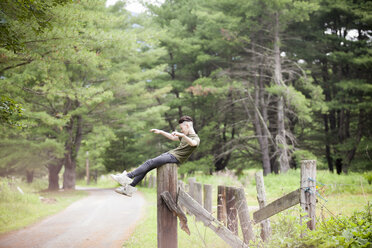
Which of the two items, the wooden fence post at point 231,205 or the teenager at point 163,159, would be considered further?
the wooden fence post at point 231,205

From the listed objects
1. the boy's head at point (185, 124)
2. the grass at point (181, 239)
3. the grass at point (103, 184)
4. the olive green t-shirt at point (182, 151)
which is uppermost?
the boy's head at point (185, 124)

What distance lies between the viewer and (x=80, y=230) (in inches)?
326

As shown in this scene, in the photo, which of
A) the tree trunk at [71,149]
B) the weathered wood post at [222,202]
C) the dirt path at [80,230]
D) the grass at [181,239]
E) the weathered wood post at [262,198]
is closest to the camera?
the weathered wood post at [262,198]

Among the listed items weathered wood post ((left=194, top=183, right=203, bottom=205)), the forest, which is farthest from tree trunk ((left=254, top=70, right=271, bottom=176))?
weathered wood post ((left=194, top=183, right=203, bottom=205))

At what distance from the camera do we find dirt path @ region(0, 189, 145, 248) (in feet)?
22.6

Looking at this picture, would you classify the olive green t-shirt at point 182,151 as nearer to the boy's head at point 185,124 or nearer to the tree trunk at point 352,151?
the boy's head at point 185,124

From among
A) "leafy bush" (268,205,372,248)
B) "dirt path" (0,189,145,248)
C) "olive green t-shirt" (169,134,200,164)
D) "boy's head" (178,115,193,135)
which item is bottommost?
"dirt path" (0,189,145,248)

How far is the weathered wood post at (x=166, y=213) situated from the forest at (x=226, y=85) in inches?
321

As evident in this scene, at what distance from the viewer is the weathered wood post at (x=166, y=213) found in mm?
3695

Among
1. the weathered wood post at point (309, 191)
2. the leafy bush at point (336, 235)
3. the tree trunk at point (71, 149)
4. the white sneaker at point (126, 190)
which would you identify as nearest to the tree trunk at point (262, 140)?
the tree trunk at point (71, 149)

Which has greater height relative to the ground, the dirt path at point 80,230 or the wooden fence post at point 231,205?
the wooden fence post at point 231,205

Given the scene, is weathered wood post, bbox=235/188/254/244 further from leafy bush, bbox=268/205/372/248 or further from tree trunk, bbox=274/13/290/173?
tree trunk, bbox=274/13/290/173

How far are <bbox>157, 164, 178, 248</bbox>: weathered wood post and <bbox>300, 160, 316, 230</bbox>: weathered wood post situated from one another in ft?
5.63

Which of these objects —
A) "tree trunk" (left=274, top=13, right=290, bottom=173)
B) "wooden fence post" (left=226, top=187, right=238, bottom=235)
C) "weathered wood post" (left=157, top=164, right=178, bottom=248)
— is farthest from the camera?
"tree trunk" (left=274, top=13, right=290, bottom=173)
